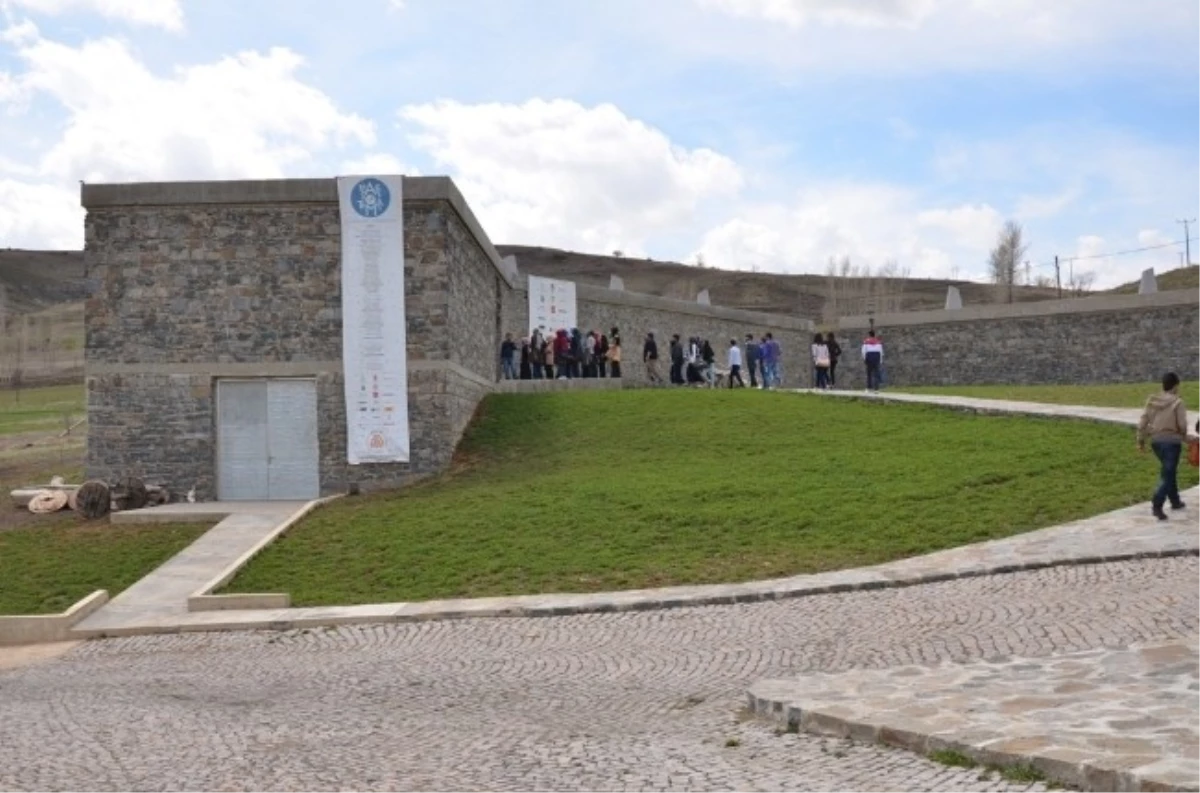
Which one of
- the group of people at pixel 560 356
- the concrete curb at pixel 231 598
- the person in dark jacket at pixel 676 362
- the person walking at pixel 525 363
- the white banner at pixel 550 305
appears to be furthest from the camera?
the person in dark jacket at pixel 676 362

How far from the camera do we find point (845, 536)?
14.9 metres

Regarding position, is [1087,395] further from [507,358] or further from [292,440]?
[292,440]

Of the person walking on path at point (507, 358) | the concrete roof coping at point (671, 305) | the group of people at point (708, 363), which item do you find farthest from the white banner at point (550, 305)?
the person walking on path at point (507, 358)

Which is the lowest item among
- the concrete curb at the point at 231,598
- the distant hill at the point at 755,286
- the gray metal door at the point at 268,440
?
the concrete curb at the point at 231,598

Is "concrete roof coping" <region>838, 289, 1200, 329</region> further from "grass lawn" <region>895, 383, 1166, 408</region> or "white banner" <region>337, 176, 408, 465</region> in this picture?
"white banner" <region>337, 176, 408, 465</region>

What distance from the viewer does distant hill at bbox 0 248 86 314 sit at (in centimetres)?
10906

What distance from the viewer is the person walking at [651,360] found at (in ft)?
113

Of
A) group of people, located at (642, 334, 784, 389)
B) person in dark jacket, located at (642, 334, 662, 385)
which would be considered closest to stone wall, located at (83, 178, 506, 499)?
group of people, located at (642, 334, 784, 389)

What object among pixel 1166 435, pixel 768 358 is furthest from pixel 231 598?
pixel 768 358

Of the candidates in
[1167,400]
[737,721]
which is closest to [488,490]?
[1167,400]

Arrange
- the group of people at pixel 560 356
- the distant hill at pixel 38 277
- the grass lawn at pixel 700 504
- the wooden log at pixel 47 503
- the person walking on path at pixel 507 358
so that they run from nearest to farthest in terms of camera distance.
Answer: the grass lawn at pixel 700 504
the wooden log at pixel 47 503
the person walking on path at pixel 507 358
the group of people at pixel 560 356
the distant hill at pixel 38 277

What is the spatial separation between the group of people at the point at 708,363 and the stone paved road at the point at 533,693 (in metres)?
21.4

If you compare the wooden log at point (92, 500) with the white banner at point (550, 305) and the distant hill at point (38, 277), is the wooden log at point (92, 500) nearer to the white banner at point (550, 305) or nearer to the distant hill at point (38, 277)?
the white banner at point (550, 305)

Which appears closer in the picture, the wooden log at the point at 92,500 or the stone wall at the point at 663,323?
the wooden log at the point at 92,500
